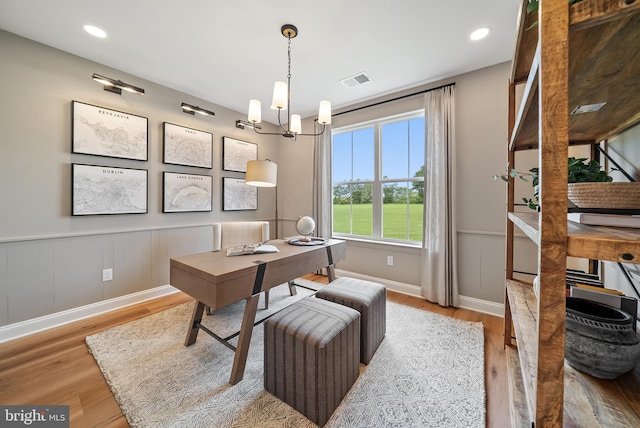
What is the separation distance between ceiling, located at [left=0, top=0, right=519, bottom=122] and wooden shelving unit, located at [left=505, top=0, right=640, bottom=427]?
1.28 meters

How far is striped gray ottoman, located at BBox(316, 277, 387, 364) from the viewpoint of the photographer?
1.77 meters

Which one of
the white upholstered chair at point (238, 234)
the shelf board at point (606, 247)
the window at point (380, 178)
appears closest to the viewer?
the shelf board at point (606, 247)

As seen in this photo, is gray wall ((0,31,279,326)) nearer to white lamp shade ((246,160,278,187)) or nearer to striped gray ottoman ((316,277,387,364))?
white lamp shade ((246,160,278,187))

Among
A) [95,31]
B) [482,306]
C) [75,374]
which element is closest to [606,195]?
[482,306]

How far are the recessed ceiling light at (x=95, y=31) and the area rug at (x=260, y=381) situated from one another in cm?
265

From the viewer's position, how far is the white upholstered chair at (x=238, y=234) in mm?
2662

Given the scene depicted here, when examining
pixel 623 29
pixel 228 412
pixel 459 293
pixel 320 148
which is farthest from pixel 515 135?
pixel 320 148

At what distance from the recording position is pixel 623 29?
23.5 inches

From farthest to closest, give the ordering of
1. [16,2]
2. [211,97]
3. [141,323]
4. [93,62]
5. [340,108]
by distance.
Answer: [340,108], [211,97], [93,62], [141,323], [16,2]

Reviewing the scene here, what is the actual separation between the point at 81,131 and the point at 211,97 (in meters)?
1.51

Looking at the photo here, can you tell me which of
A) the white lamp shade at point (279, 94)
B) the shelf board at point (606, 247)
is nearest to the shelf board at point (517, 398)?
the shelf board at point (606, 247)

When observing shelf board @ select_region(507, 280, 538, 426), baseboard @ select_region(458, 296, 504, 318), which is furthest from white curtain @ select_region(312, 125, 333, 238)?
shelf board @ select_region(507, 280, 538, 426)

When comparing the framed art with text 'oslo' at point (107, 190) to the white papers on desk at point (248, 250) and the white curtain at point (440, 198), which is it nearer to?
the white papers on desk at point (248, 250)

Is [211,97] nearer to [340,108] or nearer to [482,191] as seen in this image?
[340,108]
